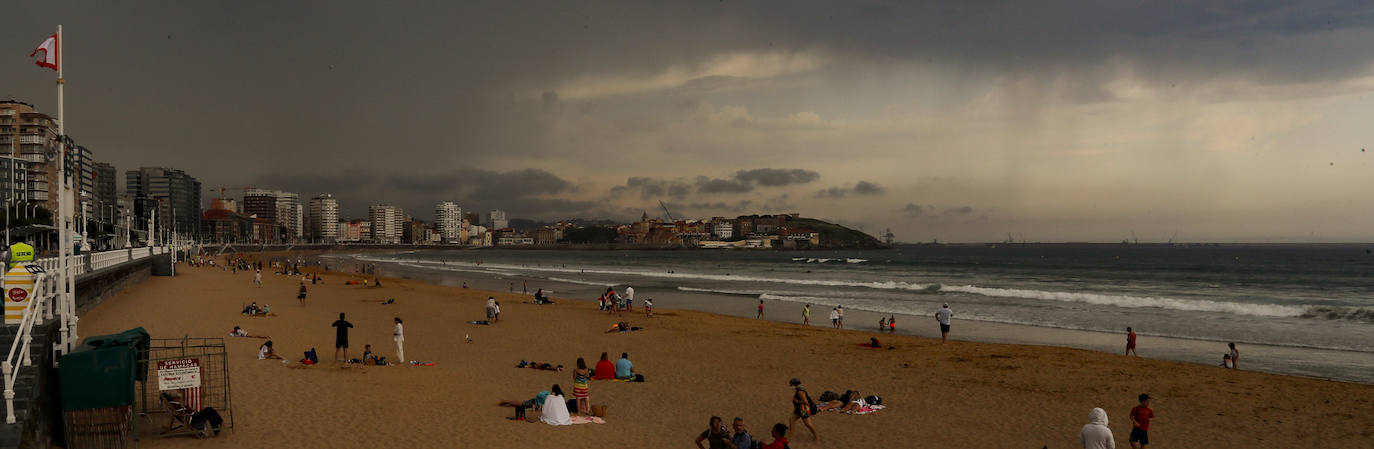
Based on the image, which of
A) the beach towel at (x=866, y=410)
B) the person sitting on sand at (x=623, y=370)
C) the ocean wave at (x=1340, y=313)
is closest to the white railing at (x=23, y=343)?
the person sitting on sand at (x=623, y=370)

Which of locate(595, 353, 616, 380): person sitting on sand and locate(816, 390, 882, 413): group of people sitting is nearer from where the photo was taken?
locate(816, 390, 882, 413): group of people sitting

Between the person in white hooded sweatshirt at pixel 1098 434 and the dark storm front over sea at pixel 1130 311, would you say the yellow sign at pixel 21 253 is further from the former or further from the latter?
the dark storm front over sea at pixel 1130 311

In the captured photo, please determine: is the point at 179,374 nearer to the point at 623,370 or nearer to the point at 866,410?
the point at 623,370

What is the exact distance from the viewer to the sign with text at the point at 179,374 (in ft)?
29.1

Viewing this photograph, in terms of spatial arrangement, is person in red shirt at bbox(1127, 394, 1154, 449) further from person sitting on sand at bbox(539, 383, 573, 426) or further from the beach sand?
person sitting on sand at bbox(539, 383, 573, 426)

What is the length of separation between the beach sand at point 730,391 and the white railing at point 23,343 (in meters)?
1.97

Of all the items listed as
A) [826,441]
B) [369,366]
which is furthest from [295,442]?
[826,441]

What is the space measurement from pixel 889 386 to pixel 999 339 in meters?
10.5

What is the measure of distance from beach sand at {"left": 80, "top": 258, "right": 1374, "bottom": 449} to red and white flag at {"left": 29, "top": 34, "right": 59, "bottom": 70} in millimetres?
4693

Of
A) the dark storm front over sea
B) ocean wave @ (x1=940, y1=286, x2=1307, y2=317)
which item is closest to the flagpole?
the dark storm front over sea

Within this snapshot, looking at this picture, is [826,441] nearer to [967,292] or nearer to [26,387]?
[26,387]

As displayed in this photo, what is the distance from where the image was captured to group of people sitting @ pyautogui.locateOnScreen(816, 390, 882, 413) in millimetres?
12273

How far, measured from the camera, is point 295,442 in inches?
378

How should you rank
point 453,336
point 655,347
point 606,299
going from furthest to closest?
1. point 606,299
2. point 453,336
3. point 655,347
